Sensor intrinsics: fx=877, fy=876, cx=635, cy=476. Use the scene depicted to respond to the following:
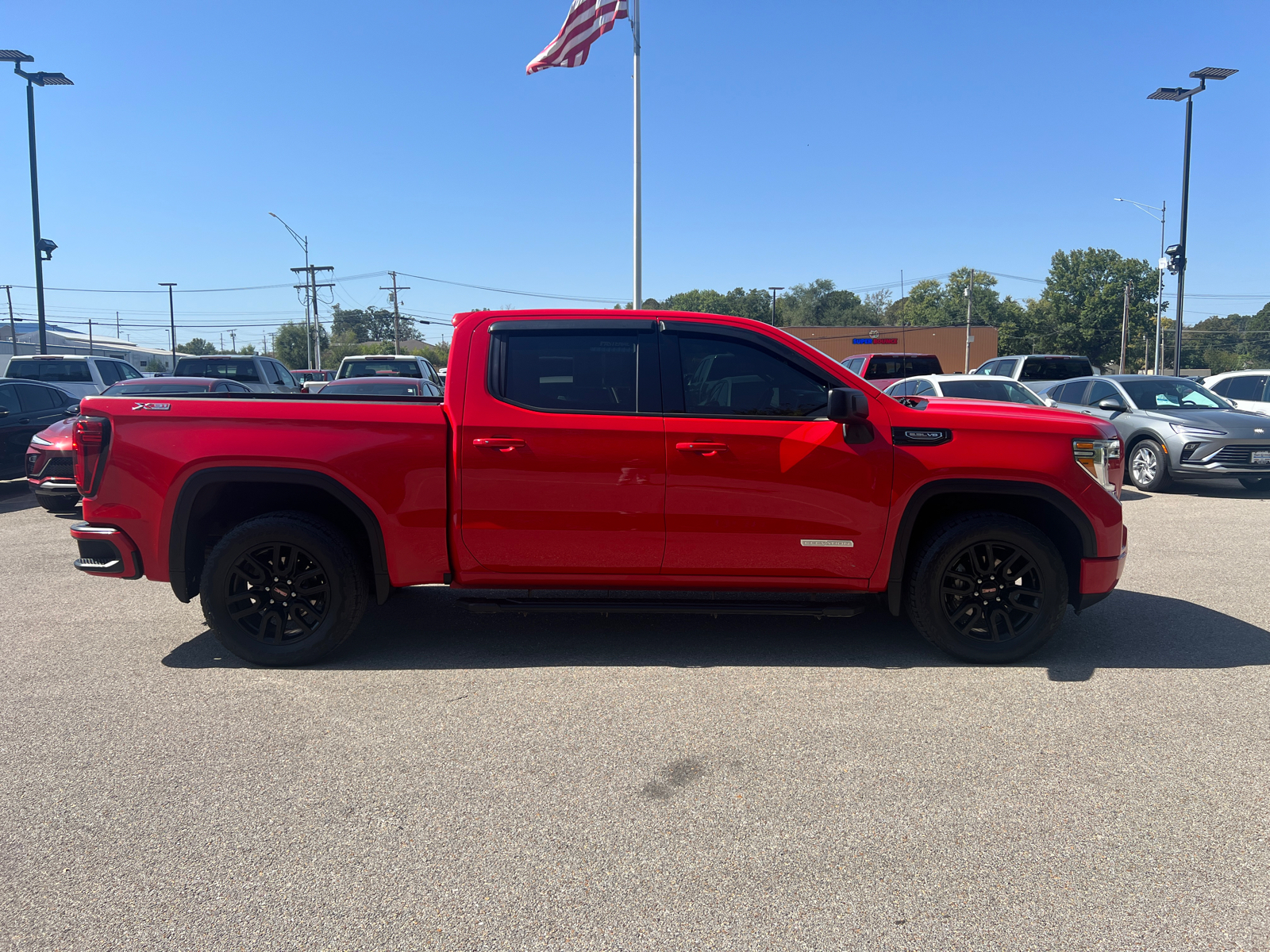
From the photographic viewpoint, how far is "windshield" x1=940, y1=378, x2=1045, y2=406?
40.3 feet

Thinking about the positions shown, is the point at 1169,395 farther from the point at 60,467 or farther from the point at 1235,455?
the point at 60,467

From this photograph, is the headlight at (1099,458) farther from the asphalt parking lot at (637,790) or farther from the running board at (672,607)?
the running board at (672,607)

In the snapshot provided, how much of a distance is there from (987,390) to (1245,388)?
5.55 m

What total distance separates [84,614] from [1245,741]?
6.79 metres

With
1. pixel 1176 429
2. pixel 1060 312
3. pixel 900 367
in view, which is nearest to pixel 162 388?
pixel 1176 429

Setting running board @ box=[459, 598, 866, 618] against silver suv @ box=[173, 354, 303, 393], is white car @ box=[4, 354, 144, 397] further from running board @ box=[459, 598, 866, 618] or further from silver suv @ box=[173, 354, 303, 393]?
running board @ box=[459, 598, 866, 618]

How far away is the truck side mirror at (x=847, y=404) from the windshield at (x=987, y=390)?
8300 millimetres

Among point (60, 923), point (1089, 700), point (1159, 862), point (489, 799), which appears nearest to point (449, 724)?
point (489, 799)

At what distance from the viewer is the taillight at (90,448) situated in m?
4.75

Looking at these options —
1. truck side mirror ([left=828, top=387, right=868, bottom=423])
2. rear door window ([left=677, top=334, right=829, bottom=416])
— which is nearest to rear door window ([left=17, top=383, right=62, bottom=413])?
rear door window ([left=677, top=334, right=829, bottom=416])

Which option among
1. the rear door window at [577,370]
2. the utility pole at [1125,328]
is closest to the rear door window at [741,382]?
the rear door window at [577,370]

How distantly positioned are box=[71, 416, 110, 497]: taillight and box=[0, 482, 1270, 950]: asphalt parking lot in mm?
1050

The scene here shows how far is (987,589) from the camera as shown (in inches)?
193

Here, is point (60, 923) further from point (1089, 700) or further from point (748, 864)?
point (1089, 700)
